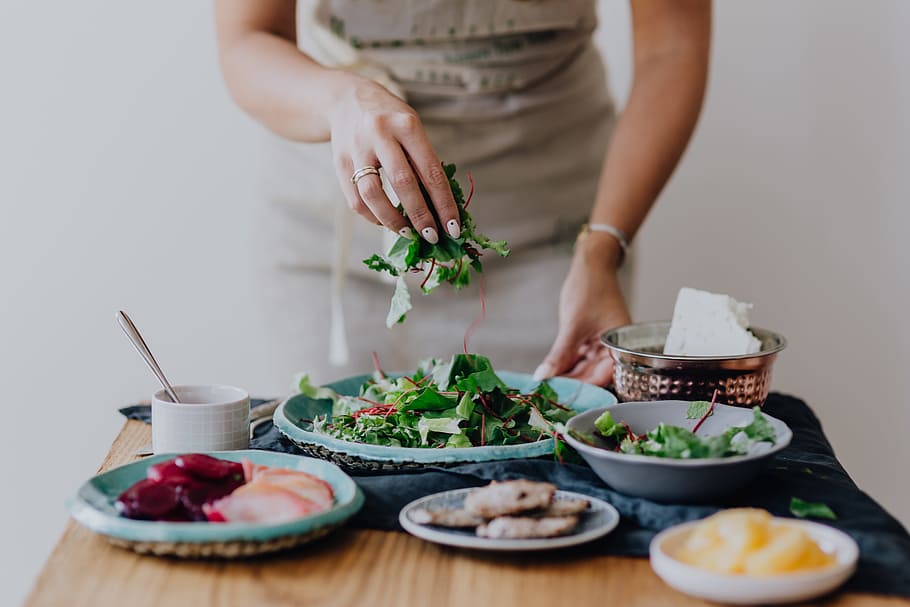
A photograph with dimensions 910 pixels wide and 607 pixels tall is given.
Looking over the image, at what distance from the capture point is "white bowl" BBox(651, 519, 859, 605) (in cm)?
85

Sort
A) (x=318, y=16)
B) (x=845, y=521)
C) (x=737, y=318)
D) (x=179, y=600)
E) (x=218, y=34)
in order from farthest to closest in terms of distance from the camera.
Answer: (x=318, y=16)
(x=218, y=34)
(x=737, y=318)
(x=845, y=521)
(x=179, y=600)

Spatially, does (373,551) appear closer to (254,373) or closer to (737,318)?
(737,318)

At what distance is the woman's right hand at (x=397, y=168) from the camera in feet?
4.04

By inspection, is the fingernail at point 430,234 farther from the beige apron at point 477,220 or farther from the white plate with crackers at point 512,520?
the beige apron at point 477,220

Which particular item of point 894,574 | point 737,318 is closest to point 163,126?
point 737,318

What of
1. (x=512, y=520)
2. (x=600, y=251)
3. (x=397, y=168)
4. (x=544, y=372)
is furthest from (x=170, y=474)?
(x=600, y=251)

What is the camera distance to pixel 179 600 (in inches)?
35.1

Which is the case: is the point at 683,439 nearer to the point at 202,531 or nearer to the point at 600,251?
the point at 202,531

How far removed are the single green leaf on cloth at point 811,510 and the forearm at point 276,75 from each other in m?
0.79

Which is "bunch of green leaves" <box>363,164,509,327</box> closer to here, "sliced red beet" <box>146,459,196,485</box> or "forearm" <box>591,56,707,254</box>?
"sliced red beet" <box>146,459,196,485</box>

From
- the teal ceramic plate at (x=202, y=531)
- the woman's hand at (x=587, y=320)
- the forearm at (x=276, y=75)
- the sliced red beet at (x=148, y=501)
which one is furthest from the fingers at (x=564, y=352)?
the sliced red beet at (x=148, y=501)

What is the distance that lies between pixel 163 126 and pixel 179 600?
190cm

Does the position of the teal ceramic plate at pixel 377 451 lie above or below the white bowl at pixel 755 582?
above

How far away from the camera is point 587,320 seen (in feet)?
5.39
